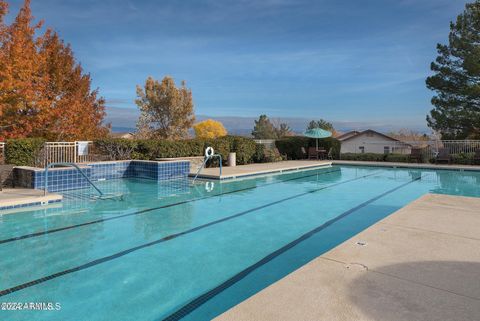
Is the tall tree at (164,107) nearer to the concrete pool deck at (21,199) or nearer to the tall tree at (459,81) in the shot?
the tall tree at (459,81)

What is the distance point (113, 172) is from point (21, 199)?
16.8 feet

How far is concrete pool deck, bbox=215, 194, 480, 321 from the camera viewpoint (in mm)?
2342

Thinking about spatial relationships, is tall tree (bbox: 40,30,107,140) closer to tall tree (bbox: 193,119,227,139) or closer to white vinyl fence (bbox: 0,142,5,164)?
white vinyl fence (bbox: 0,142,5,164)

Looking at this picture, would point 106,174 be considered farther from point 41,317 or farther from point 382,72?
point 382,72

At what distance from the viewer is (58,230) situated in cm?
559

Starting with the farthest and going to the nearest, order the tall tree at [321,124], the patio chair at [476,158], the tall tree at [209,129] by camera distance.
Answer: the tall tree at [321,124]
the tall tree at [209,129]
the patio chair at [476,158]

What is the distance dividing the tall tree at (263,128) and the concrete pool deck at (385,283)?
49.6 metres

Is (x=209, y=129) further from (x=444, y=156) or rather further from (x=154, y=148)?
(x=444, y=156)

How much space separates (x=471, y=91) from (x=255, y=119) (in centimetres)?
4045

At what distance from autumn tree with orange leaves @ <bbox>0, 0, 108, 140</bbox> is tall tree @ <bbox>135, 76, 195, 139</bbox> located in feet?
55.4

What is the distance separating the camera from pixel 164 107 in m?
36.6

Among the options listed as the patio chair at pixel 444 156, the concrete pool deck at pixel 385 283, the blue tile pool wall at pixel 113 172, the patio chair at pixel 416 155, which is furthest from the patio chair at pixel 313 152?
the concrete pool deck at pixel 385 283

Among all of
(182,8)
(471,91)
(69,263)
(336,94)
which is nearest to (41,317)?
(69,263)

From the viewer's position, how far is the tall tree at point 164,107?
1425 inches
